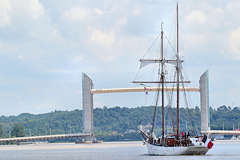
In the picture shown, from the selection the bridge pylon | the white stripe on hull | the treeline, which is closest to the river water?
the white stripe on hull

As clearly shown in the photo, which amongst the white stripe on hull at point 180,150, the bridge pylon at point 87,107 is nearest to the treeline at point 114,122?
the bridge pylon at point 87,107

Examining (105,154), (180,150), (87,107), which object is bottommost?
(105,154)

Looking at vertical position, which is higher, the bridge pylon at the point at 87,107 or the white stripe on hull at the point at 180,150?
the bridge pylon at the point at 87,107

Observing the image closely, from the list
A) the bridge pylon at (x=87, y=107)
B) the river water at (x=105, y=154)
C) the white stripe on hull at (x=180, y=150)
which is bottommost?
the river water at (x=105, y=154)

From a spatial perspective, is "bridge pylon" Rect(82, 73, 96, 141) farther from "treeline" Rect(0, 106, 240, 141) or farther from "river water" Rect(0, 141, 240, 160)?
"treeline" Rect(0, 106, 240, 141)

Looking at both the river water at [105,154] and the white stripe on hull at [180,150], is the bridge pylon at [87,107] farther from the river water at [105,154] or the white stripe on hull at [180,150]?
the white stripe on hull at [180,150]

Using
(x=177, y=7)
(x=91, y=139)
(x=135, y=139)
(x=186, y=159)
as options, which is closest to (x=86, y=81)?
(x=91, y=139)

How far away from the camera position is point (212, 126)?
516 ft

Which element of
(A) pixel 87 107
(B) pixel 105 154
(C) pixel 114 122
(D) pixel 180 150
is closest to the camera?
(D) pixel 180 150

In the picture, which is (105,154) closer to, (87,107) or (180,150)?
(180,150)

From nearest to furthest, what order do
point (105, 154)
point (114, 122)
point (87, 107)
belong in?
point (105, 154)
point (87, 107)
point (114, 122)

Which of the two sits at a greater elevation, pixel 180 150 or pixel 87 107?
pixel 87 107

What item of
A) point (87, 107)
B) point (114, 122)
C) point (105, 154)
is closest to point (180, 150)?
point (105, 154)

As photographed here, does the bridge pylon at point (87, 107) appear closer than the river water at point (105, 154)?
No
